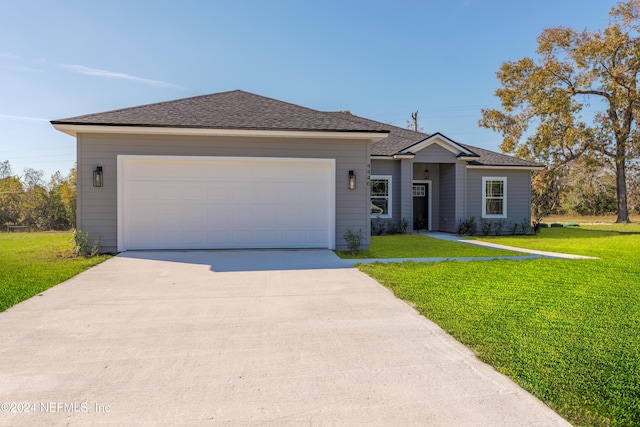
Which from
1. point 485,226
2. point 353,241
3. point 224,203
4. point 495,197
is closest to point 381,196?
point 485,226

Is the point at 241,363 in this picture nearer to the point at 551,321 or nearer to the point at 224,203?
the point at 551,321

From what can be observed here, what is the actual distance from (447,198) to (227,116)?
→ 9828 mm

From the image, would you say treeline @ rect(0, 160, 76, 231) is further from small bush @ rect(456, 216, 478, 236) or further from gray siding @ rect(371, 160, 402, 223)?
small bush @ rect(456, 216, 478, 236)

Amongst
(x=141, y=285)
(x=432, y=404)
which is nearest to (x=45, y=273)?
(x=141, y=285)

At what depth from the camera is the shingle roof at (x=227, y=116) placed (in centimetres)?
853

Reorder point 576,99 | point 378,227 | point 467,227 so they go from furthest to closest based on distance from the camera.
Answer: point 576,99, point 467,227, point 378,227

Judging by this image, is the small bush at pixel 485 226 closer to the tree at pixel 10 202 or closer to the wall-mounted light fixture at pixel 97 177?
the wall-mounted light fixture at pixel 97 177

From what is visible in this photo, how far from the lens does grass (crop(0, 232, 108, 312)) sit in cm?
500

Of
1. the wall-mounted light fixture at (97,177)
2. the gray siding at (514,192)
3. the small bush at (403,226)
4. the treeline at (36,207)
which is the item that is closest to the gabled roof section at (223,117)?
the wall-mounted light fixture at (97,177)

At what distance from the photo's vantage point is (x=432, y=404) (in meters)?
2.28

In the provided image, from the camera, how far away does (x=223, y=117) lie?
9180 mm

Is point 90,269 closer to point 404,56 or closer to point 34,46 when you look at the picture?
point 34,46

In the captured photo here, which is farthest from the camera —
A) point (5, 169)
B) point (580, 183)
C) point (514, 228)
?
point (5, 169)

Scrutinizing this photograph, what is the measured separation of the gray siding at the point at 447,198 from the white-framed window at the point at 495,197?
171 centimetres
